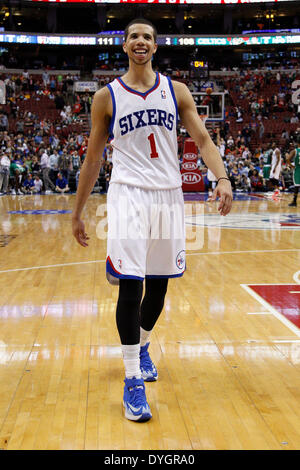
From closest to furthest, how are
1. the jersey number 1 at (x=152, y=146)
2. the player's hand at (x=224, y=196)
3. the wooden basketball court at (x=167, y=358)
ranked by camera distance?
the wooden basketball court at (x=167, y=358), the player's hand at (x=224, y=196), the jersey number 1 at (x=152, y=146)

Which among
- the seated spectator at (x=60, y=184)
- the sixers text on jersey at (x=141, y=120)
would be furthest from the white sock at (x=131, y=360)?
the seated spectator at (x=60, y=184)

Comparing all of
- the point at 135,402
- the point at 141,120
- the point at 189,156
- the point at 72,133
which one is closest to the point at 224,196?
the point at 141,120

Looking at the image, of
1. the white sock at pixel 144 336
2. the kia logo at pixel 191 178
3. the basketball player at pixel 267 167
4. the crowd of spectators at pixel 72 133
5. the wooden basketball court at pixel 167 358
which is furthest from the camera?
the crowd of spectators at pixel 72 133

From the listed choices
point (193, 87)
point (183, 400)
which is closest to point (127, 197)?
point (183, 400)

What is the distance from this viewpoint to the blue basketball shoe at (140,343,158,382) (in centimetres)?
296

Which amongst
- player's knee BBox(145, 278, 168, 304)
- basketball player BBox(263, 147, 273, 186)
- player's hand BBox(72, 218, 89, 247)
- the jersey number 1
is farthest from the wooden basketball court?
basketball player BBox(263, 147, 273, 186)

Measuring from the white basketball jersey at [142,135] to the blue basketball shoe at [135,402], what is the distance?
922 millimetres

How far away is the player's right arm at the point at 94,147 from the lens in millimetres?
2717

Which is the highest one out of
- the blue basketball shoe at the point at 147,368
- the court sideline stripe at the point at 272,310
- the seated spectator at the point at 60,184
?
the blue basketball shoe at the point at 147,368

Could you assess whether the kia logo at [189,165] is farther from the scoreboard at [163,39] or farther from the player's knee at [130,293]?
the scoreboard at [163,39]

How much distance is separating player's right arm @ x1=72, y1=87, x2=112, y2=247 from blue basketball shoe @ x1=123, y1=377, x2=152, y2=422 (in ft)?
2.53

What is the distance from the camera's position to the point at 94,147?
9.25 ft

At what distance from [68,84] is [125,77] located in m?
29.7

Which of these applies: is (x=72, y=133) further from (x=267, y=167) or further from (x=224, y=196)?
(x=224, y=196)
